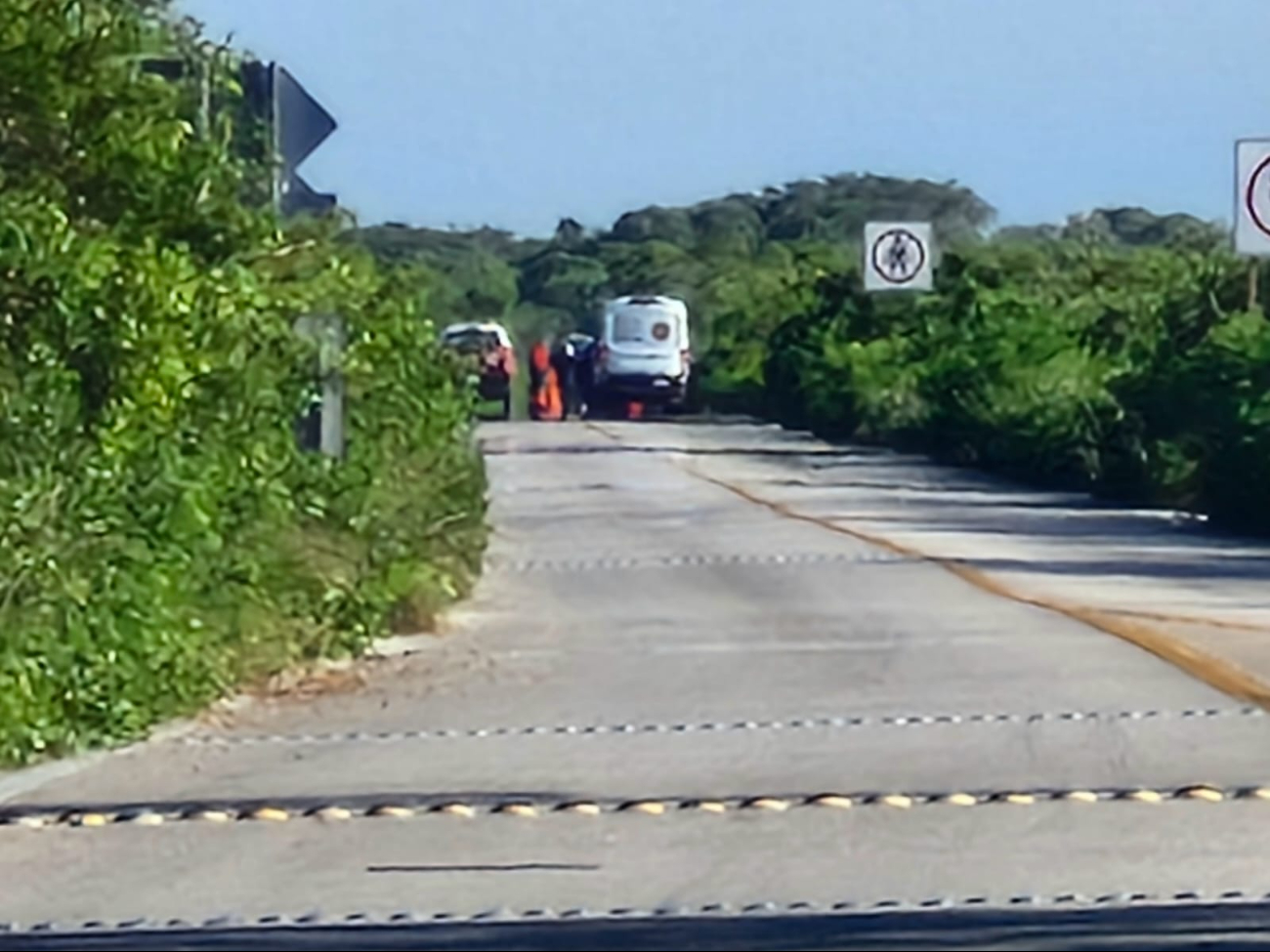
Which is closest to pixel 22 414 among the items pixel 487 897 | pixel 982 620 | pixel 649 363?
pixel 487 897

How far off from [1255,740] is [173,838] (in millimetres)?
4771

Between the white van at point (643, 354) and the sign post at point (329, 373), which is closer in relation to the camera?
the sign post at point (329, 373)

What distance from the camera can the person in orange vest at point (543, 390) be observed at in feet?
196

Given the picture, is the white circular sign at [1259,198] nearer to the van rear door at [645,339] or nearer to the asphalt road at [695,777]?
the asphalt road at [695,777]

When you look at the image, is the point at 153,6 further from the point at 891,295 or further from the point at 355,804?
the point at 891,295

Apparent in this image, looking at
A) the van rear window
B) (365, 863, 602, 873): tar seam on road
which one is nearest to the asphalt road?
(365, 863, 602, 873): tar seam on road

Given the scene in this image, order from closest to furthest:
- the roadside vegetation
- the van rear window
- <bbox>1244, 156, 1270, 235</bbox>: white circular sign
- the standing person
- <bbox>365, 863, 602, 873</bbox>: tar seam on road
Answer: <bbox>365, 863, 602, 873</bbox>: tar seam on road
the roadside vegetation
<bbox>1244, 156, 1270, 235</bbox>: white circular sign
the standing person
the van rear window

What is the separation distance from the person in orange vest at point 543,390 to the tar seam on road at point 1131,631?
31760mm

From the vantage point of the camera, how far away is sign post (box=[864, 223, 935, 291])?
5103cm

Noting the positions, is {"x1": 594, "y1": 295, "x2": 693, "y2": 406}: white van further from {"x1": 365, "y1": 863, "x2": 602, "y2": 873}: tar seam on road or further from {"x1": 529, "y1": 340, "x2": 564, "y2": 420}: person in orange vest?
{"x1": 365, "y1": 863, "x2": 602, "y2": 873}: tar seam on road

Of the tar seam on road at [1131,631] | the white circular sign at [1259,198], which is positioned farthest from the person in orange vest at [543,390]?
the white circular sign at [1259,198]

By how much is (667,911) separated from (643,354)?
54.2m

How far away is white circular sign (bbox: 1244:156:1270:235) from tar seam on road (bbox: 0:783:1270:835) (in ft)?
49.8

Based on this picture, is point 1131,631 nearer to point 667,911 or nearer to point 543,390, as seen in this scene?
point 667,911
